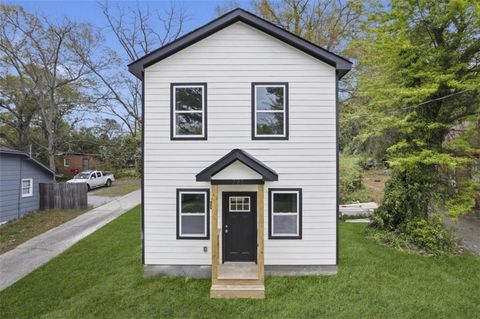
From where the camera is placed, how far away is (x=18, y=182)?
50.5 ft

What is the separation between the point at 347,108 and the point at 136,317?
18.7 metres

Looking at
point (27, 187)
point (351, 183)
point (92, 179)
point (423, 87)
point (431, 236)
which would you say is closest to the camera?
point (423, 87)

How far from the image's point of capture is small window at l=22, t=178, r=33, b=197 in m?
16.1

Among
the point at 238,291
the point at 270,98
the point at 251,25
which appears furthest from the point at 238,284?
the point at 251,25

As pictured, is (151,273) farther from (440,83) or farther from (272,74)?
(440,83)

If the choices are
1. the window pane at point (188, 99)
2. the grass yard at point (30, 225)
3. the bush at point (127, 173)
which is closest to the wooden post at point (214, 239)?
the window pane at point (188, 99)

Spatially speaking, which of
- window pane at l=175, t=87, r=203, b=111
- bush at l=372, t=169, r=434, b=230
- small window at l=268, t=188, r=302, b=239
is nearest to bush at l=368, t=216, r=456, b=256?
bush at l=372, t=169, r=434, b=230

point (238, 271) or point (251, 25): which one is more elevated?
point (251, 25)

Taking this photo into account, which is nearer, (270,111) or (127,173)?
(270,111)

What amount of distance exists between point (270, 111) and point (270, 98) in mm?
373

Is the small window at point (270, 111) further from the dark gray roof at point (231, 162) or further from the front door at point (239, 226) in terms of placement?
the front door at point (239, 226)

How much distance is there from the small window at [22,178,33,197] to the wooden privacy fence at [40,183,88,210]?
0.68 meters

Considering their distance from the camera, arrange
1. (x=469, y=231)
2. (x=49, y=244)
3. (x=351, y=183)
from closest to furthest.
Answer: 1. (x=49, y=244)
2. (x=469, y=231)
3. (x=351, y=183)

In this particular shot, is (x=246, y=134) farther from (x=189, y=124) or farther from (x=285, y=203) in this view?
(x=285, y=203)
